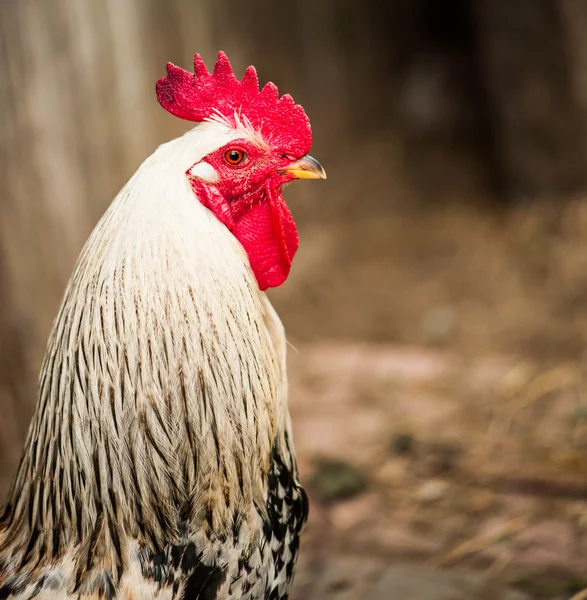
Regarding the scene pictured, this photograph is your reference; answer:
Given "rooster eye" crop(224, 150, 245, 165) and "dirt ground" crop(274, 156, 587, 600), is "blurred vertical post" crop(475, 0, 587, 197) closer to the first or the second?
"dirt ground" crop(274, 156, 587, 600)

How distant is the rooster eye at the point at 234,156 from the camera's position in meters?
1.76

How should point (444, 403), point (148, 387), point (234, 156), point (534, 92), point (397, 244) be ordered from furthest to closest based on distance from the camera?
point (397, 244)
point (534, 92)
point (444, 403)
point (234, 156)
point (148, 387)

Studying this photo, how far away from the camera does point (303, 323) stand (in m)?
5.08

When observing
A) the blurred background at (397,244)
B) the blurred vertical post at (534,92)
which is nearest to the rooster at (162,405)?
the blurred background at (397,244)

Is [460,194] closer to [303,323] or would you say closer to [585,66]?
[585,66]

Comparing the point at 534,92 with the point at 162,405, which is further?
the point at 534,92

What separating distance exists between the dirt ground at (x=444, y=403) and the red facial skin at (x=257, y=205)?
1.40 m

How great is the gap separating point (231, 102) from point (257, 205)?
11.1 inches

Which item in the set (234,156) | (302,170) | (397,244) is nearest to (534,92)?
(397,244)

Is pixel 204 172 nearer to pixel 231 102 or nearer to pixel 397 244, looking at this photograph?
pixel 231 102

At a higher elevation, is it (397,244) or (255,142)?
(255,142)

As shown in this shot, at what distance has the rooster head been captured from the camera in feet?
5.93

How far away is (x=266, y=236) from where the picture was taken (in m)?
1.85

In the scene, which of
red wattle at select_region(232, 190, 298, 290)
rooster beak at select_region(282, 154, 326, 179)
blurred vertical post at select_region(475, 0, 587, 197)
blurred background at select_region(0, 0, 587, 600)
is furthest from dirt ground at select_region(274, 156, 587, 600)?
rooster beak at select_region(282, 154, 326, 179)
